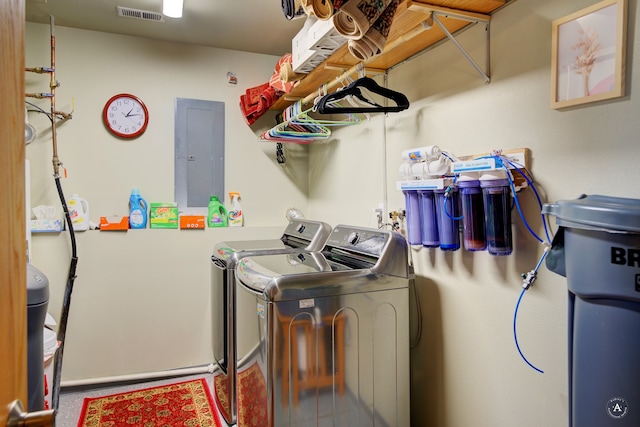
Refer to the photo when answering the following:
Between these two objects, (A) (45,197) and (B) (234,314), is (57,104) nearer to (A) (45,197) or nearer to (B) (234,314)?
(A) (45,197)

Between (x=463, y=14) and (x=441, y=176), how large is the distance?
67cm

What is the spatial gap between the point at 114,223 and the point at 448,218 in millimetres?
2415

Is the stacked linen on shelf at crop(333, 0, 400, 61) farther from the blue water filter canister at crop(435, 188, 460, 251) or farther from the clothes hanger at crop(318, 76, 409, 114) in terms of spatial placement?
the blue water filter canister at crop(435, 188, 460, 251)

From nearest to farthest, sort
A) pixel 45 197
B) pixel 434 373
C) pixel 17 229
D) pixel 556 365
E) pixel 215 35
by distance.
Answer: pixel 17 229 → pixel 556 365 → pixel 434 373 → pixel 45 197 → pixel 215 35

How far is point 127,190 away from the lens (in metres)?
3.08

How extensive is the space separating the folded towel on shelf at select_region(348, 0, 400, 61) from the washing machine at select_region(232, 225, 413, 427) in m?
0.86

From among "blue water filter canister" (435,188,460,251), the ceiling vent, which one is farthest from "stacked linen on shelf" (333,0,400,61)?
the ceiling vent

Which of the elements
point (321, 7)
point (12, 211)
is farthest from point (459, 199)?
point (12, 211)

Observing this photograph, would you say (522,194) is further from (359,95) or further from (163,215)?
(163,215)

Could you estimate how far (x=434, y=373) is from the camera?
2004mm

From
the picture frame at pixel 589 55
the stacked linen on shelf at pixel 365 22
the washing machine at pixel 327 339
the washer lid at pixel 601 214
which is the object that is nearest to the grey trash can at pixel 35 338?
the washing machine at pixel 327 339

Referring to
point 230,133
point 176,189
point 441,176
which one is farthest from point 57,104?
point 441,176

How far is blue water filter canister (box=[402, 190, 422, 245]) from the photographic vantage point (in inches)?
75.9

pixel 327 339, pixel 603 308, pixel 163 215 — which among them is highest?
pixel 163 215
